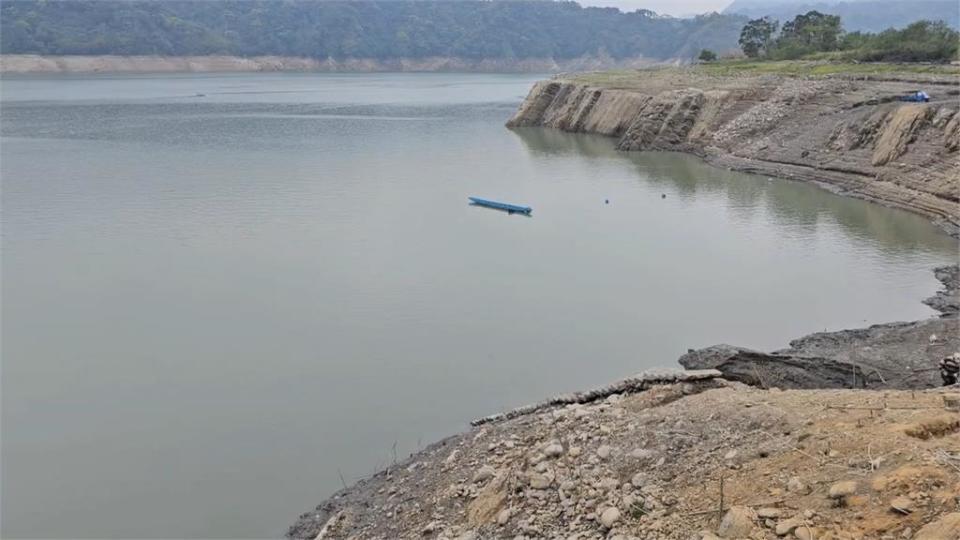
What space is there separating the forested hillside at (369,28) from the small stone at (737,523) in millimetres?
132954

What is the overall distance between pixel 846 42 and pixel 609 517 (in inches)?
2309

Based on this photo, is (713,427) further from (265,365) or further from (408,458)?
(265,365)

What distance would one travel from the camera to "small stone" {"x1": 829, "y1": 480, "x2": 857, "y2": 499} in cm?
606

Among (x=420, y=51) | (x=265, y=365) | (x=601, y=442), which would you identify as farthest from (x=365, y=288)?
(x=420, y=51)

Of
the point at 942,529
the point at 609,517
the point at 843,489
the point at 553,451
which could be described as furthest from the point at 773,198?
the point at 942,529

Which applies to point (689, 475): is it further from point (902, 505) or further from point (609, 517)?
point (902, 505)

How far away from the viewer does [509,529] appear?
737 cm

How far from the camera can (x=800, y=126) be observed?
3494cm

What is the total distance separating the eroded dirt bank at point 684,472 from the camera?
5984mm

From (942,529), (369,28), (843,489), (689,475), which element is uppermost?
(369,28)

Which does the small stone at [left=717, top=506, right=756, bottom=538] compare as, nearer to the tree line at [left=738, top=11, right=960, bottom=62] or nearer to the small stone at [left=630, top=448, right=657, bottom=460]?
the small stone at [left=630, top=448, right=657, bottom=460]

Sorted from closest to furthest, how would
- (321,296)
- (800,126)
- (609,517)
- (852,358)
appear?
(609,517) < (852,358) < (321,296) < (800,126)

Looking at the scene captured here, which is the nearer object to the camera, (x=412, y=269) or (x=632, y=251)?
(x=412, y=269)

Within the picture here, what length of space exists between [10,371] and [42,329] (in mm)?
2023
